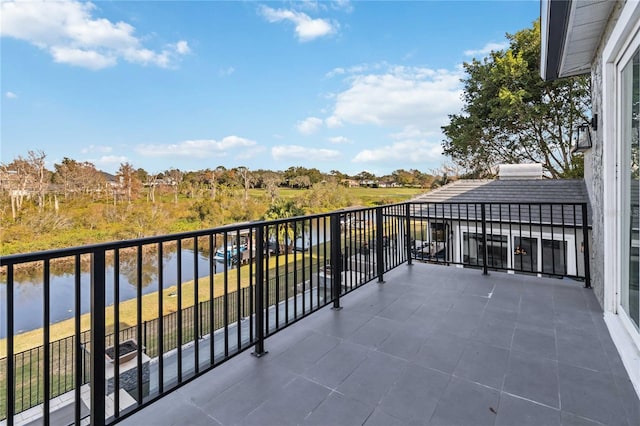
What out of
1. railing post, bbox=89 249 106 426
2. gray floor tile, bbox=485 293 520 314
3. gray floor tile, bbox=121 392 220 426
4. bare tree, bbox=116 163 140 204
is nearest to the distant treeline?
bare tree, bbox=116 163 140 204

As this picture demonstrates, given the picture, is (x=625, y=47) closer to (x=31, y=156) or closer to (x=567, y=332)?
(x=567, y=332)

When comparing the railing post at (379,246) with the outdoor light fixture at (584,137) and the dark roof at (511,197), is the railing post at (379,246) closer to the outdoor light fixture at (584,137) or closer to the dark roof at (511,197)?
the outdoor light fixture at (584,137)

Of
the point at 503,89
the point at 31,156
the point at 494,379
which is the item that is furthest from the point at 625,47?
the point at 31,156

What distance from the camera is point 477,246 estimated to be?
22.5 ft

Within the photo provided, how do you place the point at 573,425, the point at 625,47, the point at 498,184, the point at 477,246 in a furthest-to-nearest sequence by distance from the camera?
1. the point at 498,184
2. the point at 477,246
3. the point at 625,47
4. the point at 573,425

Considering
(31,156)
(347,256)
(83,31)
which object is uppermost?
(83,31)

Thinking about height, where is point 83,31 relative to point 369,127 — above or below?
above

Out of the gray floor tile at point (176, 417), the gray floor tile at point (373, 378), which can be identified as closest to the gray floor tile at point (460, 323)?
the gray floor tile at point (373, 378)

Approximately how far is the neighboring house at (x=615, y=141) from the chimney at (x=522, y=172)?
22.8 feet

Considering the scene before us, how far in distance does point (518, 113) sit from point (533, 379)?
11545 mm

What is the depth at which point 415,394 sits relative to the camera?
1.74 metres

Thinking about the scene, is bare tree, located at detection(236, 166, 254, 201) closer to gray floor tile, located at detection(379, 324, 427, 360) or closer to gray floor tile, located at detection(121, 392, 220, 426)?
gray floor tile, located at detection(379, 324, 427, 360)

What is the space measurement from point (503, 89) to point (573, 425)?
38.9 ft

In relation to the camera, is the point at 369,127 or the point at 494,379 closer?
the point at 494,379
